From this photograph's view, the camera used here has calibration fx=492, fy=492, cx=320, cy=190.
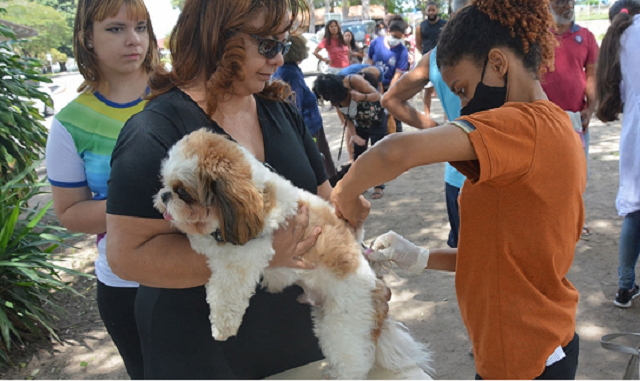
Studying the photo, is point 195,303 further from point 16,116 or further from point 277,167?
point 16,116

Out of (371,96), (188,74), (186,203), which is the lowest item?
(371,96)

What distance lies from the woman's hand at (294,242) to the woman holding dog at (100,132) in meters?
0.85

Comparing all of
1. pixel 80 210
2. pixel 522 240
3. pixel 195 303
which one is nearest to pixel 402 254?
pixel 522 240

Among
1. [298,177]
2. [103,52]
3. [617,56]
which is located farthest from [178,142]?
[617,56]

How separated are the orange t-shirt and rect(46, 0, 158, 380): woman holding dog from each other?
5.06 feet

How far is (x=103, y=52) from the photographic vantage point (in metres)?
2.49

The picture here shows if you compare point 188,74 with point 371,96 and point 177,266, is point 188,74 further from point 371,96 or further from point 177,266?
point 371,96

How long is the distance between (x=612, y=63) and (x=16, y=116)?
6144 millimetres

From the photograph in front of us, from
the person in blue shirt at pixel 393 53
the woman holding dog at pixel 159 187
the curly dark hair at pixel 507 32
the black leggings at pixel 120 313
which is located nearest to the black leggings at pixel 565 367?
the woman holding dog at pixel 159 187

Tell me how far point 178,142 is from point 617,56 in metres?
3.94

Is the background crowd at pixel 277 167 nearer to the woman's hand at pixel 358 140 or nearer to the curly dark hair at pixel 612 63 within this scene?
the curly dark hair at pixel 612 63

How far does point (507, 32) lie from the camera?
1.54 metres

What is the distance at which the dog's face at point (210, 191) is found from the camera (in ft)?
5.42

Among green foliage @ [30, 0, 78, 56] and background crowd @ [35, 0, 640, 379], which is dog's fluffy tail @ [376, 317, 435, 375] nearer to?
background crowd @ [35, 0, 640, 379]
